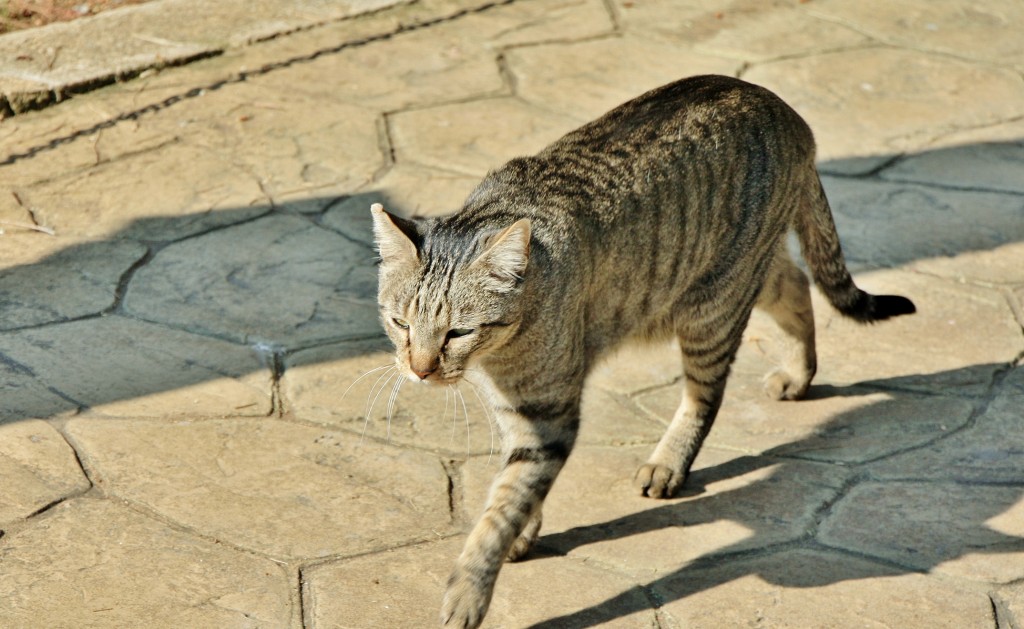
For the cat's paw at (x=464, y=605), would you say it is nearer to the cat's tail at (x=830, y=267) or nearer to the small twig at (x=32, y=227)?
the cat's tail at (x=830, y=267)

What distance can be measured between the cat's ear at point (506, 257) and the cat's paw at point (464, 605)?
862 mm

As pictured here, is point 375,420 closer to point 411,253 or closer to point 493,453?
point 493,453

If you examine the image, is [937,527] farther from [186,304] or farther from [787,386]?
[186,304]

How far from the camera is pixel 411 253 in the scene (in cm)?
377

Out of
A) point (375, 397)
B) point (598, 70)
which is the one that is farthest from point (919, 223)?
point (375, 397)

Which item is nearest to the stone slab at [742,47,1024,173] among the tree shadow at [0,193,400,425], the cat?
the cat

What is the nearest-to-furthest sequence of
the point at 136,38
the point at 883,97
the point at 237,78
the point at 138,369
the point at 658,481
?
the point at 658,481 < the point at 138,369 < the point at 237,78 < the point at 136,38 < the point at 883,97

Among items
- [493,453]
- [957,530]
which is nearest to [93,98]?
[493,453]

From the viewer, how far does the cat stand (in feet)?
12.2

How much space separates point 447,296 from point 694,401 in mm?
1210

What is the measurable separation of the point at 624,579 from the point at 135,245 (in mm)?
2853

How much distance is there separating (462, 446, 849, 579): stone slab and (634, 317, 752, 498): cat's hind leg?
0.28 feet

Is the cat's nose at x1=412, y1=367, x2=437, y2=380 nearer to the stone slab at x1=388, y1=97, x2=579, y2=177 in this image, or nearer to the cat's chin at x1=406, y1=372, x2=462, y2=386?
the cat's chin at x1=406, y1=372, x2=462, y2=386

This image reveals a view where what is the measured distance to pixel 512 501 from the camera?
3697 mm
